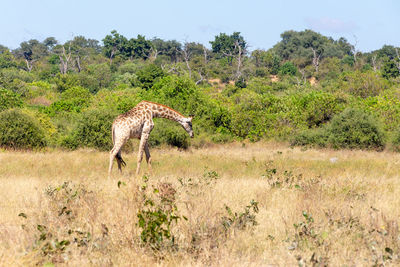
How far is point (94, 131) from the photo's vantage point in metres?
24.1

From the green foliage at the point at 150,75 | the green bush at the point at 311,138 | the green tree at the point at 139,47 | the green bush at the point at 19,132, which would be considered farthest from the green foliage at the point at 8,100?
the green tree at the point at 139,47

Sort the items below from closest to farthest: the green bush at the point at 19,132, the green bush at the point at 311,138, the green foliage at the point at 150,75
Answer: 1. the green bush at the point at 19,132
2. the green bush at the point at 311,138
3. the green foliage at the point at 150,75

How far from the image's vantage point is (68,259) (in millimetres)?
6457

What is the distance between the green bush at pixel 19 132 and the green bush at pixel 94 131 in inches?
62.1

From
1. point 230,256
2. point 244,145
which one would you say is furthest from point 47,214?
point 244,145

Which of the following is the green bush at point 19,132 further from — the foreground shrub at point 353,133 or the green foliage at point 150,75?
the green foliage at point 150,75

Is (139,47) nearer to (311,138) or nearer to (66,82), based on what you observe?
(66,82)

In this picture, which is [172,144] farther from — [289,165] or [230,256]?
[230,256]

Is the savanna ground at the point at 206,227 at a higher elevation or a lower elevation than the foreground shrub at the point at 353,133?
lower

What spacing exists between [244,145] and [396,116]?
9.54 meters

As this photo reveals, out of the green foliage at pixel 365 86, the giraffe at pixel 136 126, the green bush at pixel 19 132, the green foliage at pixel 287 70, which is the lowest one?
the green bush at pixel 19 132

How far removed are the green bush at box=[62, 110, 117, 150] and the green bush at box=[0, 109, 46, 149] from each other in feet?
5.18

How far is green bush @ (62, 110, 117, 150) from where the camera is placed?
78.4 ft

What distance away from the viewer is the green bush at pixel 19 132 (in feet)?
75.3
